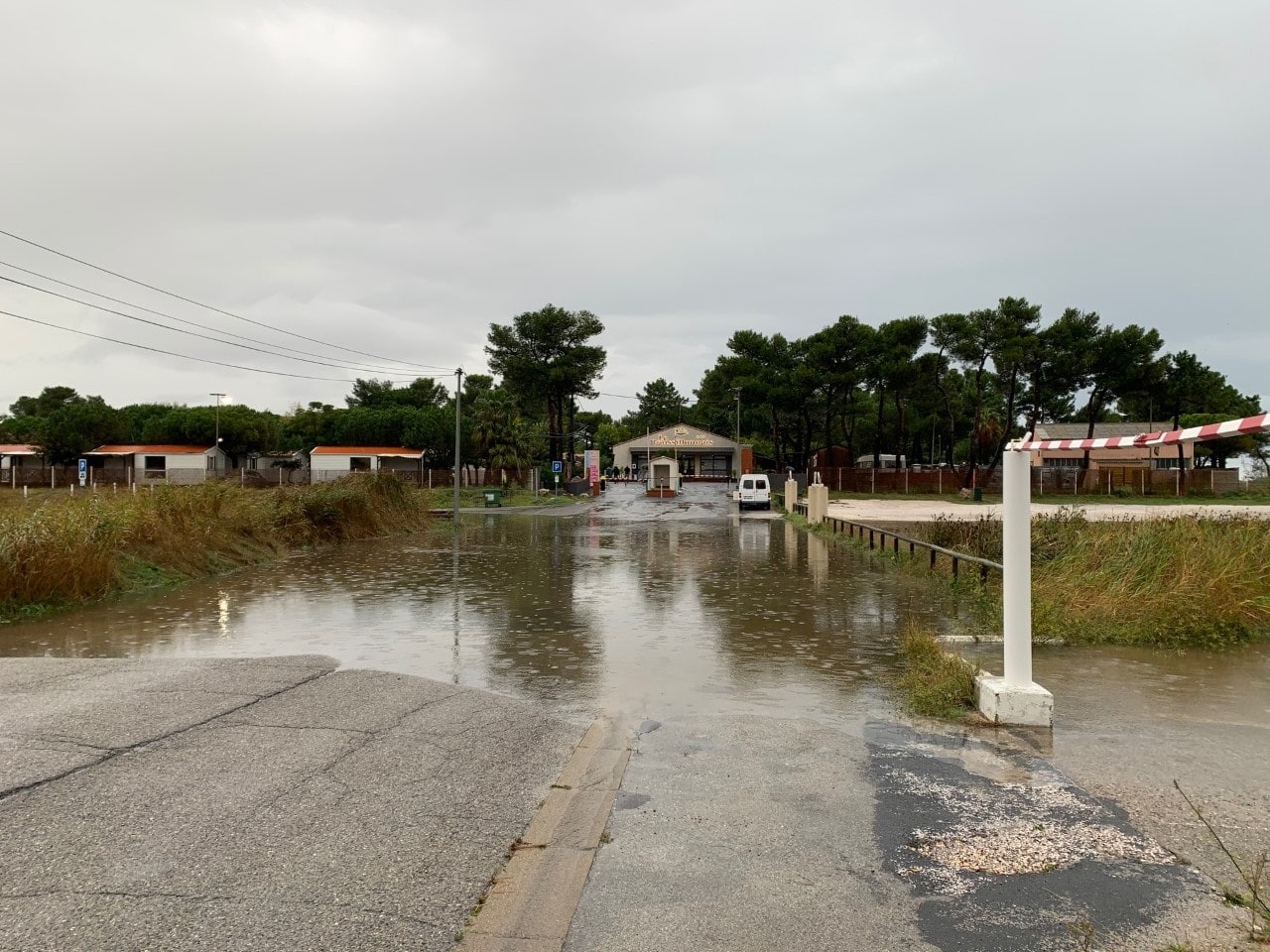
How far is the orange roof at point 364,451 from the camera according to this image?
78.1 meters

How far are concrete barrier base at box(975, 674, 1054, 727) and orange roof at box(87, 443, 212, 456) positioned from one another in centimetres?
7979

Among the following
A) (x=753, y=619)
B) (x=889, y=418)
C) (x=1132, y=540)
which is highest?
(x=889, y=418)

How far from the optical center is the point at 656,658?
9195mm

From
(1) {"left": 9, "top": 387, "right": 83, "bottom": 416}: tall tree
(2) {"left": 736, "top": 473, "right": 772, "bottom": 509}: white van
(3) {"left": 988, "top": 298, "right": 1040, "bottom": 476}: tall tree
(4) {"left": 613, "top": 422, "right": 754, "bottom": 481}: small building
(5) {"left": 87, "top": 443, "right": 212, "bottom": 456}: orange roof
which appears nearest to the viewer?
(2) {"left": 736, "top": 473, "right": 772, "bottom": 509}: white van

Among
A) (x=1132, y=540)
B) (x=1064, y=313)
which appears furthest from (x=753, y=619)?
(x=1064, y=313)

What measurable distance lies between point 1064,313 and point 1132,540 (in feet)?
165

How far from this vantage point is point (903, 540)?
2094cm

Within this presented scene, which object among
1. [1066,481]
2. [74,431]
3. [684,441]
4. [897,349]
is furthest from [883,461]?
[74,431]

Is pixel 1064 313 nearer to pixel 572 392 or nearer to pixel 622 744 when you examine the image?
pixel 572 392

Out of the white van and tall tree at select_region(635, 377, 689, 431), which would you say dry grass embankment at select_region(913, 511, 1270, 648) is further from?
tall tree at select_region(635, 377, 689, 431)

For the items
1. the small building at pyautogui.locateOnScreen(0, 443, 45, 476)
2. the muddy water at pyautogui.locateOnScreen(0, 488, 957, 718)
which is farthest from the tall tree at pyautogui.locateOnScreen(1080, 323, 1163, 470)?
the small building at pyautogui.locateOnScreen(0, 443, 45, 476)

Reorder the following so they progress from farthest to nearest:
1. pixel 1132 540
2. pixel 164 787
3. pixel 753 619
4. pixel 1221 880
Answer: pixel 1132 540 < pixel 753 619 < pixel 164 787 < pixel 1221 880

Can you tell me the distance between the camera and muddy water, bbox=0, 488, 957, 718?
8.03 m

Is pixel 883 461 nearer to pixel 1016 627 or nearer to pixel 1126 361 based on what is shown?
pixel 1126 361
